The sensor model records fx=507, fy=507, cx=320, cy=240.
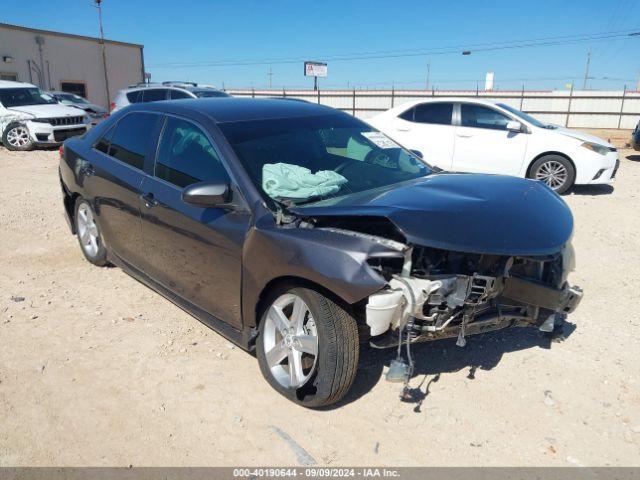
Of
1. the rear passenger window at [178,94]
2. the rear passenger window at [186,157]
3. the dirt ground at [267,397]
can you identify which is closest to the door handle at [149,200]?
the rear passenger window at [186,157]

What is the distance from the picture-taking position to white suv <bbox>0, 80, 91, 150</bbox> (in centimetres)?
1333

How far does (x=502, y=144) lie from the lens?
8.90 m

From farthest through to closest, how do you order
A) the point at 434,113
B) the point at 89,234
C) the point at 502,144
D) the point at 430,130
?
the point at 434,113 → the point at 430,130 → the point at 502,144 → the point at 89,234

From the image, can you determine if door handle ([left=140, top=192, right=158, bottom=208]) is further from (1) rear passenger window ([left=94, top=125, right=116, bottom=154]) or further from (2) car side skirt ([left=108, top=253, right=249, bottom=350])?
(1) rear passenger window ([left=94, top=125, right=116, bottom=154])

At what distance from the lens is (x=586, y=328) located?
3.93m

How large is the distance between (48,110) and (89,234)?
34.9 ft

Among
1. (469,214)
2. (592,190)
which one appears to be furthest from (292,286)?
(592,190)

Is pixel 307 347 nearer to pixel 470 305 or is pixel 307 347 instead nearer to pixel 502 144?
pixel 470 305

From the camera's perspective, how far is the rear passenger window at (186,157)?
336 cm

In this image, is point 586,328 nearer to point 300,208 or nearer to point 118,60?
point 300,208

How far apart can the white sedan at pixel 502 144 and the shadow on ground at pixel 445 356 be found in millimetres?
5490

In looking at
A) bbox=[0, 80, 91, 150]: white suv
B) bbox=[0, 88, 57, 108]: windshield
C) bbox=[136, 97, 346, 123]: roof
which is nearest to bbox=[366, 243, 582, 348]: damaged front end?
bbox=[136, 97, 346, 123]: roof

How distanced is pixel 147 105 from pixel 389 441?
3288mm

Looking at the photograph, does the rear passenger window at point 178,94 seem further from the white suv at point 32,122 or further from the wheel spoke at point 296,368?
the wheel spoke at point 296,368
